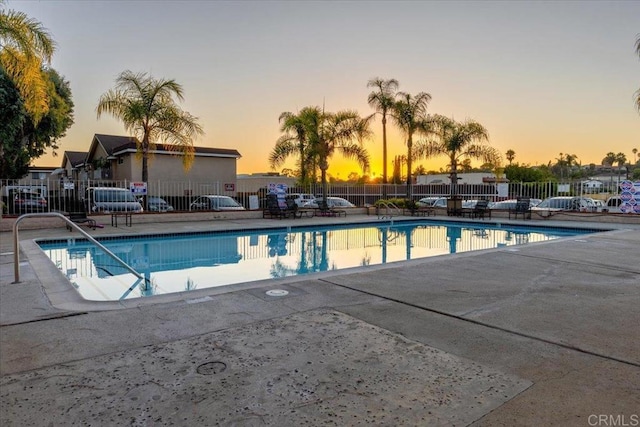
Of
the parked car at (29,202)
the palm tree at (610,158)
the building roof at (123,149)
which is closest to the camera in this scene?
the parked car at (29,202)

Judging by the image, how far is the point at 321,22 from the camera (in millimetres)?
16531

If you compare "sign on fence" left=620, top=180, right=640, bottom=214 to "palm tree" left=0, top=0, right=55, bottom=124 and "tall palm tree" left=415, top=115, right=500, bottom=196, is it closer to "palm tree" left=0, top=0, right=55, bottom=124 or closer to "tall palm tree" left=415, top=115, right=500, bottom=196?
"tall palm tree" left=415, top=115, right=500, bottom=196

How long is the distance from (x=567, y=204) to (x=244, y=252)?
16.5 m

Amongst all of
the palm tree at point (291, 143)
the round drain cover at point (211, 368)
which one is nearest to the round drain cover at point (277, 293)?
the round drain cover at point (211, 368)

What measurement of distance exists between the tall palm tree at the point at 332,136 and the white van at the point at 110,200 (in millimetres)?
9281

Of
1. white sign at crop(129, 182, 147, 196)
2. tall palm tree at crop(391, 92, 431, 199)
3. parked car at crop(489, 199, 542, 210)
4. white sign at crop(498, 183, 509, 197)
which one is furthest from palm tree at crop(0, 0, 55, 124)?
white sign at crop(498, 183, 509, 197)

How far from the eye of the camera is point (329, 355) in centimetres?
327

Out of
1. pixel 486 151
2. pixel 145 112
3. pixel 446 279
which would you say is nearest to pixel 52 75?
pixel 145 112

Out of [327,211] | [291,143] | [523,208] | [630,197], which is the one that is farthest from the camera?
[291,143]

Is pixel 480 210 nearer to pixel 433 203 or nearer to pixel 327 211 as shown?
pixel 433 203

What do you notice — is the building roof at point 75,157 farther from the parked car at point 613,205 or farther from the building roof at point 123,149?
the parked car at point 613,205

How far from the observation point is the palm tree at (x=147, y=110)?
59.4 feet

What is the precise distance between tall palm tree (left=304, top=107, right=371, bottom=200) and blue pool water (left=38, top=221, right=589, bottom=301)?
18.6 ft

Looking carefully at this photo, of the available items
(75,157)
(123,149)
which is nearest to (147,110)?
(123,149)
